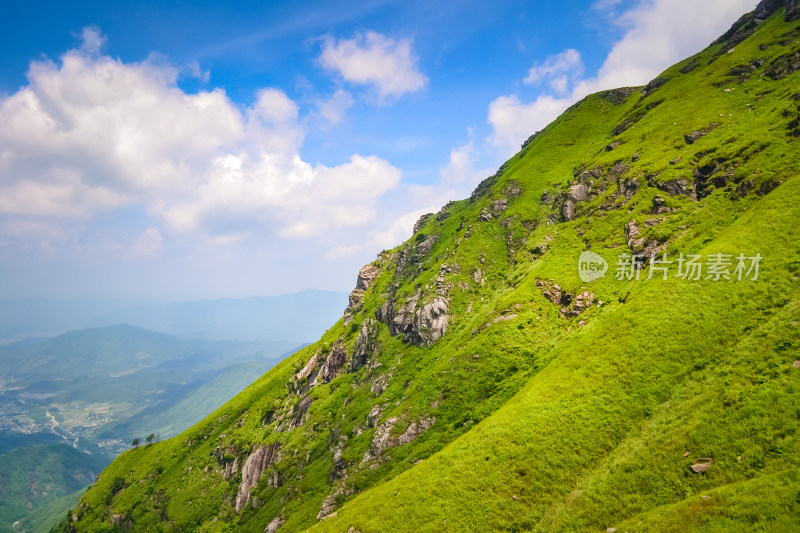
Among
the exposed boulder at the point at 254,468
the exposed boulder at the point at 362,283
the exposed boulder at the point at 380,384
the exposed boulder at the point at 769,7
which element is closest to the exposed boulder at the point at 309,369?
the exposed boulder at the point at 362,283

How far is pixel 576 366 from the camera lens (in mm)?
38406

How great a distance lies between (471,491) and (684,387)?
21.4 m

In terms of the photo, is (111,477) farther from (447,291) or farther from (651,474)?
(651,474)

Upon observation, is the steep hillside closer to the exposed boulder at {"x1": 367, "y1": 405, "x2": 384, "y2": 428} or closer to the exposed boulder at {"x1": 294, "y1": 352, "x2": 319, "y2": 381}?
the exposed boulder at {"x1": 294, "y1": 352, "x2": 319, "y2": 381}

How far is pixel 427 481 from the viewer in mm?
35219

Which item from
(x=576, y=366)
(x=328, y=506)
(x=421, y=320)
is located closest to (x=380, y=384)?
(x=421, y=320)

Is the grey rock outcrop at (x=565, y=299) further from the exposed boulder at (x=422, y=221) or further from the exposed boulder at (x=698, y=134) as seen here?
the exposed boulder at (x=422, y=221)

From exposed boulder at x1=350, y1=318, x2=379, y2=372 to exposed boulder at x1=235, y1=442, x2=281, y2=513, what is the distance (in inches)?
979

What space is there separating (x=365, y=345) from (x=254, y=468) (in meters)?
35.9

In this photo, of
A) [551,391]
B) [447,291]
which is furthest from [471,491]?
[447,291]

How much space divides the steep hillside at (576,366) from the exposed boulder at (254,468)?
0.50m

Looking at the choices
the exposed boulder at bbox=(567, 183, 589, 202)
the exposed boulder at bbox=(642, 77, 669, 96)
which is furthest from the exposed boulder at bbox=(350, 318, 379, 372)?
the exposed boulder at bbox=(642, 77, 669, 96)

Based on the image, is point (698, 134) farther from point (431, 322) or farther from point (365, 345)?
point (365, 345)

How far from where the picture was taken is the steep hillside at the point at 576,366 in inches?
986
